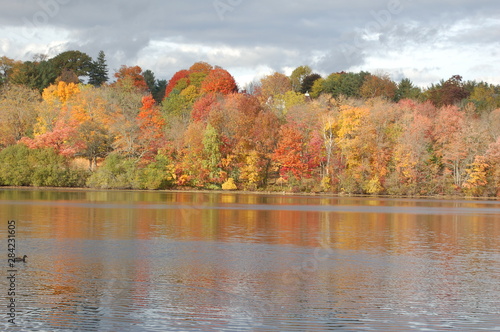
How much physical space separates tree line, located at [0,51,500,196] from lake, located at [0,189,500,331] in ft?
115

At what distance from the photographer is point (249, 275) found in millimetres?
19547

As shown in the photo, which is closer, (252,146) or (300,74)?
(252,146)

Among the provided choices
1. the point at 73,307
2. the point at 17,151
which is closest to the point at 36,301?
the point at 73,307

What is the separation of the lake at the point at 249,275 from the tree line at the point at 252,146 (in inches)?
1385

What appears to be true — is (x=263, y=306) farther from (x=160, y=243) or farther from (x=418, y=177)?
(x=418, y=177)

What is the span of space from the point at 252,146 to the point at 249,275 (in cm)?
5719

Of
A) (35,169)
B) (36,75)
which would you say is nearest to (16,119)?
(35,169)

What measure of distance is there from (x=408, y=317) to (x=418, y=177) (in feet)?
187

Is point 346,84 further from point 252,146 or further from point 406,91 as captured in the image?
point 252,146

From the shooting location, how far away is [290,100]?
89375mm

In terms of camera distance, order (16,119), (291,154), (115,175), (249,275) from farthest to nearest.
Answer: (16,119) → (115,175) → (291,154) → (249,275)

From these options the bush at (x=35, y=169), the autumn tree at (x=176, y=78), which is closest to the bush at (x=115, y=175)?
the bush at (x=35, y=169)

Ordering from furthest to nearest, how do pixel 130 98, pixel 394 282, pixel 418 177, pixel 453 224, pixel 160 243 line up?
pixel 130 98
pixel 418 177
pixel 453 224
pixel 160 243
pixel 394 282

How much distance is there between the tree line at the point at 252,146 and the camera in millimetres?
70125
